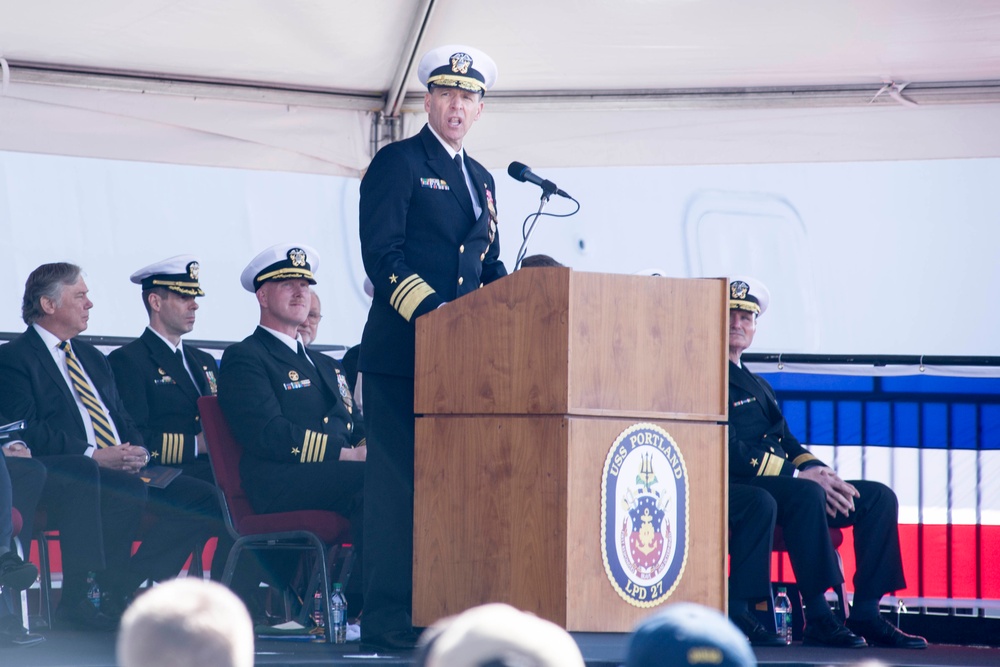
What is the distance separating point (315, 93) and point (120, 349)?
144cm

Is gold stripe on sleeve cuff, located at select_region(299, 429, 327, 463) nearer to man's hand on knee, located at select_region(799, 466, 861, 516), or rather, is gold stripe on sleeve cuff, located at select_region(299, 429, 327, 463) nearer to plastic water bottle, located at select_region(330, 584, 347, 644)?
plastic water bottle, located at select_region(330, 584, 347, 644)

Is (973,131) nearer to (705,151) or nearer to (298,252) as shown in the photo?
(705,151)

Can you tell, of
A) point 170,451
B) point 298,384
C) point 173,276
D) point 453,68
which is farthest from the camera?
point 173,276

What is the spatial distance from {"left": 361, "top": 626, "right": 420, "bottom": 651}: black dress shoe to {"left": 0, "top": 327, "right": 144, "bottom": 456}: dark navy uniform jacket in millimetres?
1894

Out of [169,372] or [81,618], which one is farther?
[169,372]

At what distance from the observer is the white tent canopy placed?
17.3 ft

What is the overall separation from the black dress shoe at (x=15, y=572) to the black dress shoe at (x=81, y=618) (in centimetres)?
73

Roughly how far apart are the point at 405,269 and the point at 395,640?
104 centimetres

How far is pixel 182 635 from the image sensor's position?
1.13 metres

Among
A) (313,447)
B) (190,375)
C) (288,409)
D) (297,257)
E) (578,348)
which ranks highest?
(297,257)

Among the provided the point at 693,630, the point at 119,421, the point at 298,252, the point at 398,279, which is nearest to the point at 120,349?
the point at 119,421

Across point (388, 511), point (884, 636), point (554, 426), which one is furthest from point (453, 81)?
point (884, 636)

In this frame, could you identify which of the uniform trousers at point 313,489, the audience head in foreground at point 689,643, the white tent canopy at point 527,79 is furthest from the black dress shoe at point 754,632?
the audience head in foreground at point 689,643

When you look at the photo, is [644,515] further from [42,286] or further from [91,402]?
[42,286]
